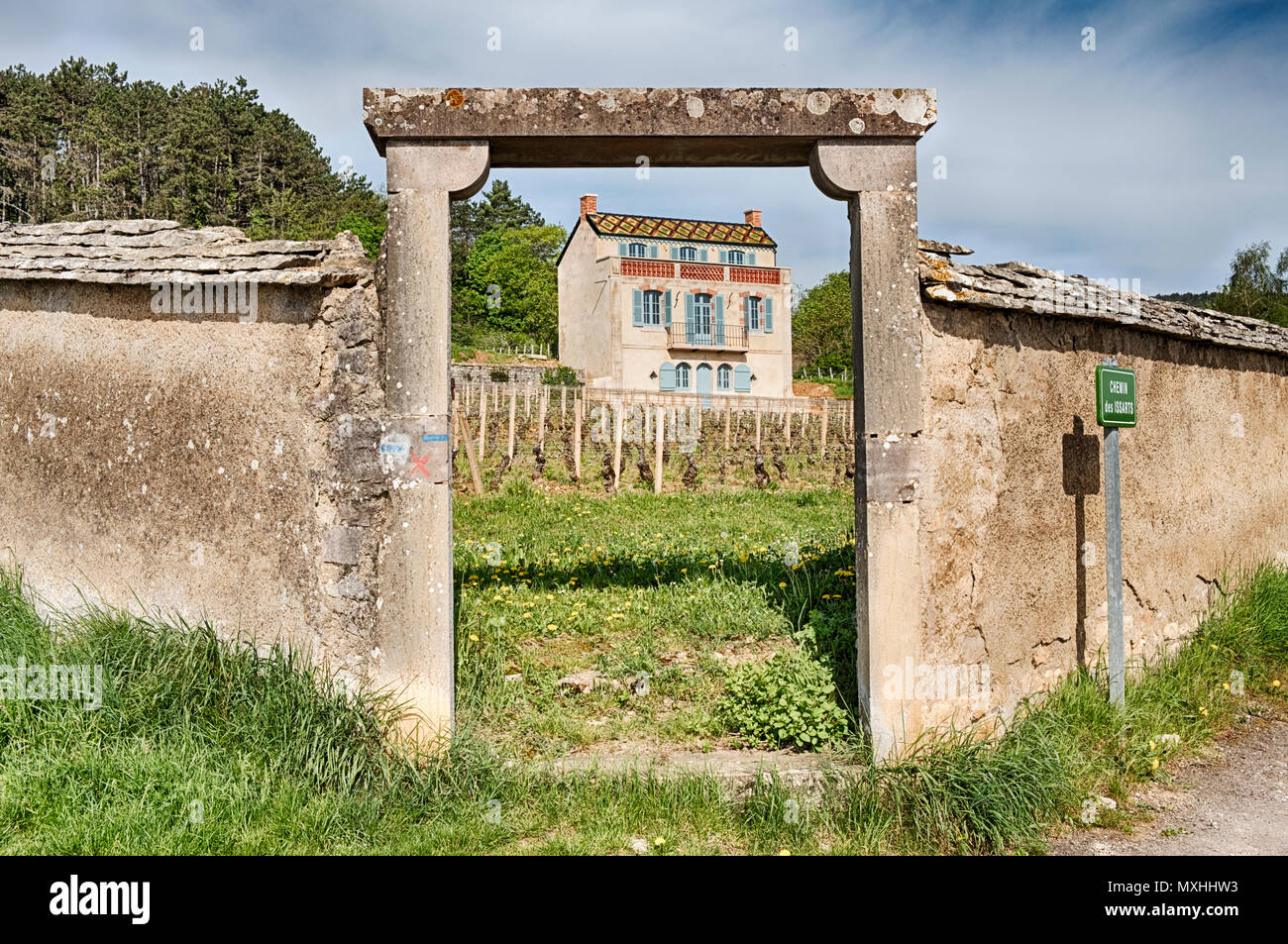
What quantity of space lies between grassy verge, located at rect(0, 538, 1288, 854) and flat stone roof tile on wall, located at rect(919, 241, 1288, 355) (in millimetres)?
2248

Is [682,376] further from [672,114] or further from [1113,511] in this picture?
[672,114]

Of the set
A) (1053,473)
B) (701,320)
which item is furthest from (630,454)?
(701,320)

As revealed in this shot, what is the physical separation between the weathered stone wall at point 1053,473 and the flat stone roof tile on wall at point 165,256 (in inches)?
119

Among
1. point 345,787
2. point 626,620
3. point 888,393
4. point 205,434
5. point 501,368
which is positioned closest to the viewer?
→ point 345,787

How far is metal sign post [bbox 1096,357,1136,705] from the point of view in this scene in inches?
202

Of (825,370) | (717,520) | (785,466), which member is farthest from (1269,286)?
(717,520)

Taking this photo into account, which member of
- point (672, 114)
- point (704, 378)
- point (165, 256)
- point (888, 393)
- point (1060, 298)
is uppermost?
point (704, 378)

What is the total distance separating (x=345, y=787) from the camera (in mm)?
4098

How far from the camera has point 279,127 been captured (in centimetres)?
4628

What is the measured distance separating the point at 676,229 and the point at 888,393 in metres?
38.1

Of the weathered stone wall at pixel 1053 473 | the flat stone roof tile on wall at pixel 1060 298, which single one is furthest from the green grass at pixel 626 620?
the flat stone roof tile on wall at pixel 1060 298

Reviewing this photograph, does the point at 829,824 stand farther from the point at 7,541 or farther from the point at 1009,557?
the point at 7,541

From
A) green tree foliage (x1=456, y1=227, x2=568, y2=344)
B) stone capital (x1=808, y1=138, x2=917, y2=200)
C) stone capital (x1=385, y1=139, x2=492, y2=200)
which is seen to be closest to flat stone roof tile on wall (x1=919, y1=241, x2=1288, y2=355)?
stone capital (x1=808, y1=138, x2=917, y2=200)

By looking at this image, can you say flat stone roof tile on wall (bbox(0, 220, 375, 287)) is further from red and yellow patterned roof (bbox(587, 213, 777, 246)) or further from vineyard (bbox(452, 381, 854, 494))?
red and yellow patterned roof (bbox(587, 213, 777, 246))
